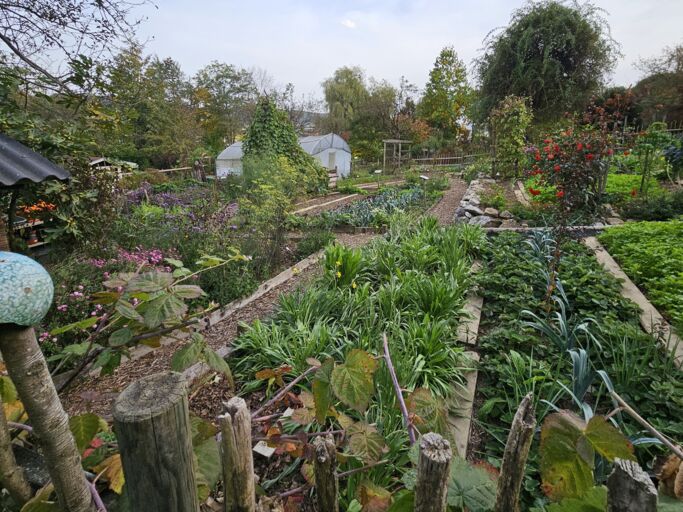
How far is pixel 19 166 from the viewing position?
1435mm

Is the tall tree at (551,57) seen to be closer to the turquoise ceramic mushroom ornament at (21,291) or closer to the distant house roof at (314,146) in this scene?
the distant house roof at (314,146)

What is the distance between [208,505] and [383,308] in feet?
6.63

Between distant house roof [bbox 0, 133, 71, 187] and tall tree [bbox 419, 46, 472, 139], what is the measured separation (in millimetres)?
30706

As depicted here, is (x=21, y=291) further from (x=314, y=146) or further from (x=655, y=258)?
(x=314, y=146)

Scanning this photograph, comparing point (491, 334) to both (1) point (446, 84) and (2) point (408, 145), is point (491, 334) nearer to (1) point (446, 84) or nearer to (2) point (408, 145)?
(2) point (408, 145)

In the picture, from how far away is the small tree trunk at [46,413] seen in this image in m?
0.67

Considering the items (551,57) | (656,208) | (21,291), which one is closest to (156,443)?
(21,291)

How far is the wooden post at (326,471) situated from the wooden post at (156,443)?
0.32m

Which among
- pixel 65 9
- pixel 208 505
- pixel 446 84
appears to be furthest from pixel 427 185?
pixel 446 84

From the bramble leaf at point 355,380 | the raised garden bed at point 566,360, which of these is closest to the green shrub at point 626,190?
the raised garden bed at point 566,360

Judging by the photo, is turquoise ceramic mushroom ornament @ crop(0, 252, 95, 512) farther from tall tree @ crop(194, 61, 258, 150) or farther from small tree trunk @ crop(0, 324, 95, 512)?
tall tree @ crop(194, 61, 258, 150)

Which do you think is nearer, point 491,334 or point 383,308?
point 491,334

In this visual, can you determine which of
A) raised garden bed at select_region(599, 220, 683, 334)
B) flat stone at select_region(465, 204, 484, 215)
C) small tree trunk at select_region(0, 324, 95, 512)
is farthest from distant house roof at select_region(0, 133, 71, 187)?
flat stone at select_region(465, 204, 484, 215)

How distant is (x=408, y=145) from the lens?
84.5 feet
